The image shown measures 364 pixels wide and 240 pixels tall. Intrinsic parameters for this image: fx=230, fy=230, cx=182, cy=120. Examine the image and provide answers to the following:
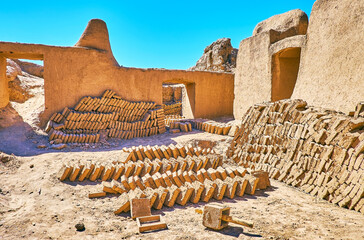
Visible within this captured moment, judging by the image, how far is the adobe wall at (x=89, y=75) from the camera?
25.2ft

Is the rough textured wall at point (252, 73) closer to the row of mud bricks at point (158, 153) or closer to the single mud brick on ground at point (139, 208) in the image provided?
the row of mud bricks at point (158, 153)

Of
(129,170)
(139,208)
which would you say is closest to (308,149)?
(139,208)

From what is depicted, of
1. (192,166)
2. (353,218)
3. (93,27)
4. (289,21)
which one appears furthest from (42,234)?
(289,21)

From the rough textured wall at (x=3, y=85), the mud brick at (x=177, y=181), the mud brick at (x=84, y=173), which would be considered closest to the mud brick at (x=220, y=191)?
the mud brick at (x=177, y=181)

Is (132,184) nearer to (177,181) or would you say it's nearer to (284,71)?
(177,181)

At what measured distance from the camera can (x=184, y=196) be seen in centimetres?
333

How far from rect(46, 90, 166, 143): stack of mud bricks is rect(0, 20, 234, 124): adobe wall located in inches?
15.2

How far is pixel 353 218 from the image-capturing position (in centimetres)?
283

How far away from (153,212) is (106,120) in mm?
5648

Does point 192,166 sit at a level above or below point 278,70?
below

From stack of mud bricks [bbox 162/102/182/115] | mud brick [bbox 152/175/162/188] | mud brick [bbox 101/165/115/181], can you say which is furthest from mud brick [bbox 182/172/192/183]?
stack of mud bricks [bbox 162/102/182/115]

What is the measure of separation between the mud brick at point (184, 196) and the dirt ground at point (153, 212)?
2.9 inches

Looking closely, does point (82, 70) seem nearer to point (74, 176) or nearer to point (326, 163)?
point (74, 176)

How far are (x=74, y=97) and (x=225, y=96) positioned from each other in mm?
6954
